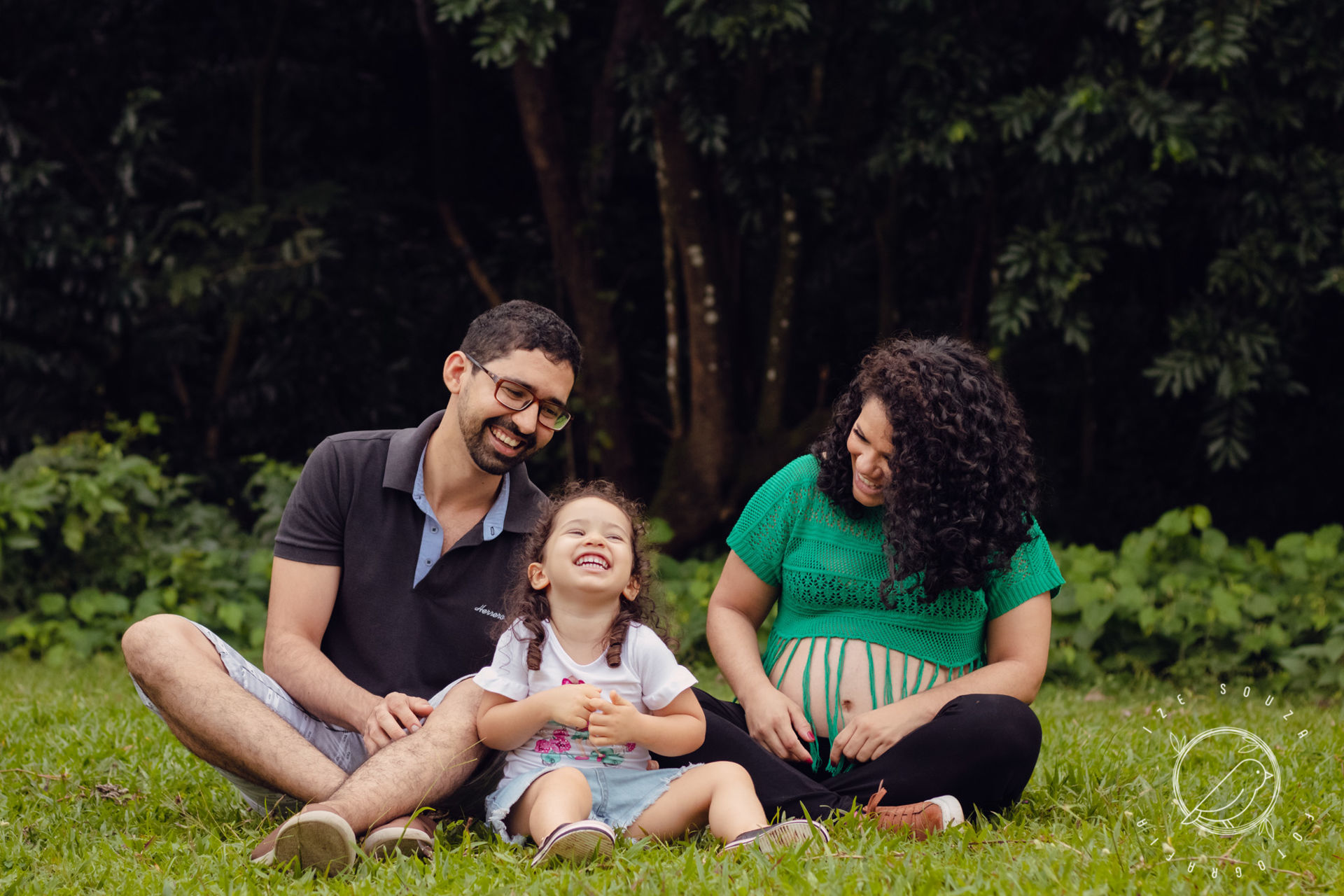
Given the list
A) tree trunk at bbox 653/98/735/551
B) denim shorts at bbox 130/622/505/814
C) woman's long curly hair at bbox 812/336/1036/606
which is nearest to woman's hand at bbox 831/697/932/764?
woman's long curly hair at bbox 812/336/1036/606

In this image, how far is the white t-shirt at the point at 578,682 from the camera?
106 inches

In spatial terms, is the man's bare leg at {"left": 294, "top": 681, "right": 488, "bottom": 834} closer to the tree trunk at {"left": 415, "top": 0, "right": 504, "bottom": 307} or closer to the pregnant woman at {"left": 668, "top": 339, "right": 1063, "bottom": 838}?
the pregnant woman at {"left": 668, "top": 339, "right": 1063, "bottom": 838}

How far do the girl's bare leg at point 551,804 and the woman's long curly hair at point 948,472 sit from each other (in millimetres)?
839

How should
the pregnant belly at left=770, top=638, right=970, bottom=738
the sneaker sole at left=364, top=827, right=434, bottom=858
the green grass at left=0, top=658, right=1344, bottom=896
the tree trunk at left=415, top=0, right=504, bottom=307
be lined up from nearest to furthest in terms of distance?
1. the green grass at left=0, top=658, right=1344, bottom=896
2. the sneaker sole at left=364, top=827, right=434, bottom=858
3. the pregnant belly at left=770, top=638, right=970, bottom=738
4. the tree trunk at left=415, top=0, right=504, bottom=307

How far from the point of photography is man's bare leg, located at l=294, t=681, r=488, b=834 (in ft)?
8.24

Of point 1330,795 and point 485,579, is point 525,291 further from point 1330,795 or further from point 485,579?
point 1330,795

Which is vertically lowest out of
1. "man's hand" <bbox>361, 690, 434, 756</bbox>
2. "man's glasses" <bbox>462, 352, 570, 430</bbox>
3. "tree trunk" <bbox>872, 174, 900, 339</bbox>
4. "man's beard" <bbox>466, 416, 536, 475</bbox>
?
"man's hand" <bbox>361, 690, 434, 756</bbox>

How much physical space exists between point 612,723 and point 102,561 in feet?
15.3

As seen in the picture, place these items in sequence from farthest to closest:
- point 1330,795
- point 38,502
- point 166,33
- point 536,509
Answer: point 166,33, point 38,502, point 536,509, point 1330,795

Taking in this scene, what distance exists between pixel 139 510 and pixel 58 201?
2035 millimetres

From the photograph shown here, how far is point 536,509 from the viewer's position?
10.3 ft

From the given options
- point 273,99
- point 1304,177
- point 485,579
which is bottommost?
point 485,579

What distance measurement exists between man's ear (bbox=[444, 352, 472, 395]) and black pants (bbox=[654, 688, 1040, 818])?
1.08 m

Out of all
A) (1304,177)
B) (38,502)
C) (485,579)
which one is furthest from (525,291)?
(485,579)
